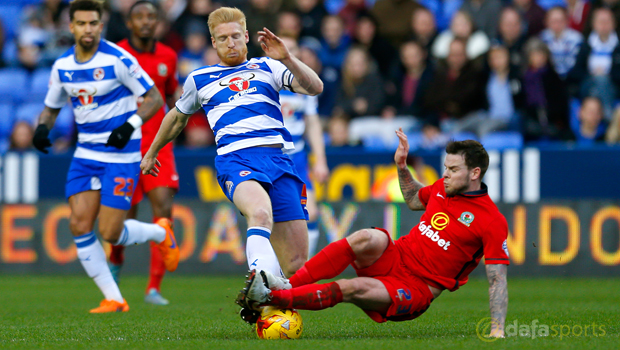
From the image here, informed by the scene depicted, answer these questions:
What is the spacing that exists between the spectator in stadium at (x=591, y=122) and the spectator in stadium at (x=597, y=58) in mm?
587

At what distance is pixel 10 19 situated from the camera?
16812mm

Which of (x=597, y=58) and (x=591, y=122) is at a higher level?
(x=597, y=58)

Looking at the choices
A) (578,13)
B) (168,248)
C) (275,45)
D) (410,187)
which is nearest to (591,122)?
(578,13)

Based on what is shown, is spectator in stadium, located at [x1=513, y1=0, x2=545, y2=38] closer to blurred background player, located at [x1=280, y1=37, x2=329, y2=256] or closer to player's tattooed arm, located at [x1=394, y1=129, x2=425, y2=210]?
blurred background player, located at [x1=280, y1=37, x2=329, y2=256]

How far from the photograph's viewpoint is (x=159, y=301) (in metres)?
8.09

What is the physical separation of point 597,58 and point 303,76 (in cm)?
882

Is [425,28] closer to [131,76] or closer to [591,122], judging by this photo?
[591,122]

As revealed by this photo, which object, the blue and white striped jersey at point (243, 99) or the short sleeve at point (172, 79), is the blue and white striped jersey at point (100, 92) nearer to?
the short sleeve at point (172, 79)

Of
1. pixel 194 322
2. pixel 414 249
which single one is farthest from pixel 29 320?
pixel 414 249

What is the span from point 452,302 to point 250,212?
11.1 feet

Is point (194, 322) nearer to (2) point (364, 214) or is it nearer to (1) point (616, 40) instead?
(2) point (364, 214)

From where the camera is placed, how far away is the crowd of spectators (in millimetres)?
12516

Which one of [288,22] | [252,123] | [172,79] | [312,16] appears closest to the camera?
[252,123]

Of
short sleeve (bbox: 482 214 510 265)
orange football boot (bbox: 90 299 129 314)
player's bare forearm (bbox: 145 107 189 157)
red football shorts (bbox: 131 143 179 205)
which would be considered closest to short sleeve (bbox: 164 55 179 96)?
red football shorts (bbox: 131 143 179 205)
